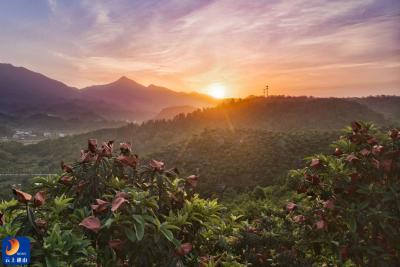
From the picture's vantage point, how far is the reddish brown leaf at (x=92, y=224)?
313 centimetres

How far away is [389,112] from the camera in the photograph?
208 ft

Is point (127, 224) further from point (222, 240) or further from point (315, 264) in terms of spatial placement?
point (315, 264)

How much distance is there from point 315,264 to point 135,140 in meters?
62.9

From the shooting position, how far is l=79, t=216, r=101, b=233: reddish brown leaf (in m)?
3.13

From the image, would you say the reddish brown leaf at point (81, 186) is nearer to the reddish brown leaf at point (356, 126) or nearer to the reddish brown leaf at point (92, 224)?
the reddish brown leaf at point (92, 224)

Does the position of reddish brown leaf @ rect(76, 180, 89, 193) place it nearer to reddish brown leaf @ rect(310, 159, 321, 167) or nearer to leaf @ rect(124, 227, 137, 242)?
leaf @ rect(124, 227, 137, 242)

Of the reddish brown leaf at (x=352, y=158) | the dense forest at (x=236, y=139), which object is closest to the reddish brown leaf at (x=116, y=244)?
the reddish brown leaf at (x=352, y=158)

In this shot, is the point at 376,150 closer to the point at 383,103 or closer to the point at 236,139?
the point at 236,139

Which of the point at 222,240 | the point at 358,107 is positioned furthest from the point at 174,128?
Result: the point at 222,240

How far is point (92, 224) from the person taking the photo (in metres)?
3.17

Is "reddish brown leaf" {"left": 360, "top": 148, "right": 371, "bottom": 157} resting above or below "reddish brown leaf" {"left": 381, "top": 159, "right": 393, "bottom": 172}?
above

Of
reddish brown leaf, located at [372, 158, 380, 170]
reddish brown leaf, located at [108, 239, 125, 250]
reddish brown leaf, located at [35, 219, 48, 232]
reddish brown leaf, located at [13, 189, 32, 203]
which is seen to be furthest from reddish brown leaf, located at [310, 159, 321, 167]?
reddish brown leaf, located at [13, 189, 32, 203]

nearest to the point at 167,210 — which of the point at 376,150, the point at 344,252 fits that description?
the point at 344,252

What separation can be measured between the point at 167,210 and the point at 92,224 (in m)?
1.05
